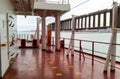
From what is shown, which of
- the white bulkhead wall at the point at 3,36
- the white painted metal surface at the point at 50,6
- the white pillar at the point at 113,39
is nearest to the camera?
the white bulkhead wall at the point at 3,36

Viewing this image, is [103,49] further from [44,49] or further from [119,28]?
[119,28]

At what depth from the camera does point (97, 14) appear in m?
7.00

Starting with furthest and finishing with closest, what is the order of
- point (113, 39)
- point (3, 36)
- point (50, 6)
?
point (50, 6), point (113, 39), point (3, 36)

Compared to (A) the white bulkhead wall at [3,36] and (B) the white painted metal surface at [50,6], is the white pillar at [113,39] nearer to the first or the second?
(A) the white bulkhead wall at [3,36]

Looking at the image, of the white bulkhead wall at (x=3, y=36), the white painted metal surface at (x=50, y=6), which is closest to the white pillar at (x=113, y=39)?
the white bulkhead wall at (x=3, y=36)

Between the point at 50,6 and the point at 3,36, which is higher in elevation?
the point at 50,6

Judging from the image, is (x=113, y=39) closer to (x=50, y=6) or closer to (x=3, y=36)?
(x=3, y=36)

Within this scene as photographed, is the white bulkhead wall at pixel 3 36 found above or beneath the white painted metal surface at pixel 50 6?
beneath

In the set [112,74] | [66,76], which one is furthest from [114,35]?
[66,76]

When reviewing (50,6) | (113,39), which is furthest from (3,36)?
(50,6)

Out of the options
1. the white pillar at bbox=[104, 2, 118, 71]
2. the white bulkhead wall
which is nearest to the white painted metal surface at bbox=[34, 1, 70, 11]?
the white bulkhead wall

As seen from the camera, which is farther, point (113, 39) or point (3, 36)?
point (113, 39)

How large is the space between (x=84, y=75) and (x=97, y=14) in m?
3.84

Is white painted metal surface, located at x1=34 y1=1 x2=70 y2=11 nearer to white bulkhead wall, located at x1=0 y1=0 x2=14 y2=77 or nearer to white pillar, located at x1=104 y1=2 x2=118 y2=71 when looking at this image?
white bulkhead wall, located at x1=0 y1=0 x2=14 y2=77
